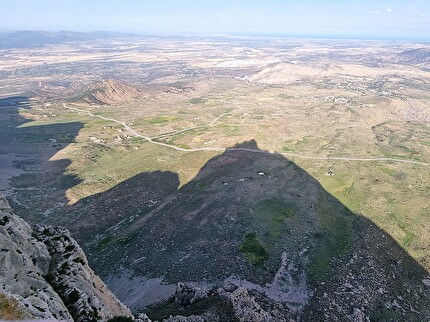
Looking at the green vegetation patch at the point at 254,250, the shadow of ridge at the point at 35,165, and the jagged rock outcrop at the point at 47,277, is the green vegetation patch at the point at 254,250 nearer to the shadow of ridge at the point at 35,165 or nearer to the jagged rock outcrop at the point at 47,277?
the jagged rock outcrop at the point at 47,277

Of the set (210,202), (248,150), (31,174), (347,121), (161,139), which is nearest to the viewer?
(210,202)

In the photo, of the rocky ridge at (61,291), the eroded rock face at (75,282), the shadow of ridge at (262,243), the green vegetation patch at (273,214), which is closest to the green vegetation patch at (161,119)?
the shadow of ridge at (262,243)

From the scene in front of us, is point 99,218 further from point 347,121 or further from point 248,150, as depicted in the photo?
point 347,121

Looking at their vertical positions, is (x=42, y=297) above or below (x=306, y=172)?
above

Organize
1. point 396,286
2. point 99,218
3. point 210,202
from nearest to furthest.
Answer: point 396,286, point 99,218, point 210,202

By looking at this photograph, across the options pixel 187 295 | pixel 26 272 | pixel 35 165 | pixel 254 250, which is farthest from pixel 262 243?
pixel 35 165

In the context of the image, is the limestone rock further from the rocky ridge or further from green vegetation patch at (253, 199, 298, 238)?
green vegetation patch at (253, 199, 298, 238)

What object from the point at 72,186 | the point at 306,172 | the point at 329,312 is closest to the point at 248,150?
the point at 306,172
